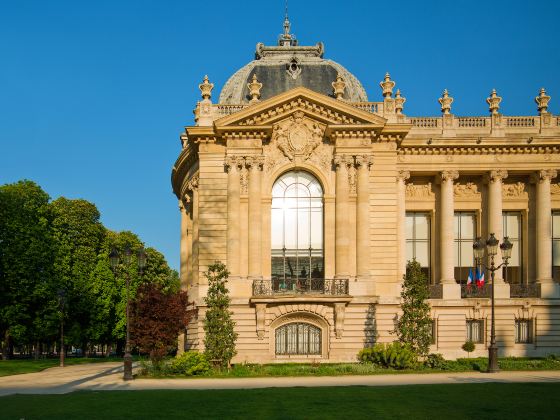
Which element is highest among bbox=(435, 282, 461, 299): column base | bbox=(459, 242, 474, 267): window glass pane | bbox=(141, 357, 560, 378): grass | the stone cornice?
the stone cornice

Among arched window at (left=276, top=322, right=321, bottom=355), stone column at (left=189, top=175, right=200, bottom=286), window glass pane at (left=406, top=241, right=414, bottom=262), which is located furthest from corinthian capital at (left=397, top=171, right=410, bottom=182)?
stone column at (left=189, top=175, right=200, bottom=286)

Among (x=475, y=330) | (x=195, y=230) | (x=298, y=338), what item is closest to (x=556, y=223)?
(x=475, y=330)

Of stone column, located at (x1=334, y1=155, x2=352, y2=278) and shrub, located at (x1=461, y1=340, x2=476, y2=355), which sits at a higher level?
stone column, located at (x1=334, y1=155, x2=352, y2=278)

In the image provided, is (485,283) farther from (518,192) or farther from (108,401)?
(108,401)

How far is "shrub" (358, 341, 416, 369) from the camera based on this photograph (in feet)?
125

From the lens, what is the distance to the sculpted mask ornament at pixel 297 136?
4572cm

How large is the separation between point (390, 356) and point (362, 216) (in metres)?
9.75

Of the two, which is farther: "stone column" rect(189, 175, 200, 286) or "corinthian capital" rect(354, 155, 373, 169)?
"stone column" rect(189, 175, 200, 286)

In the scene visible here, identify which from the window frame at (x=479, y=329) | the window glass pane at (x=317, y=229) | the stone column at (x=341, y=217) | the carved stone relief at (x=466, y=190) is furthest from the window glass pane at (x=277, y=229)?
the window frame at (x=479, y=329)

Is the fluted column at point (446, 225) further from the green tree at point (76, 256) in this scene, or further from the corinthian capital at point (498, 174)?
the green tree at point (76, 256)

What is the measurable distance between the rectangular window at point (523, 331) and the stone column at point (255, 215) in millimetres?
17100

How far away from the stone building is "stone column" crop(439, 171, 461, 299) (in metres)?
0.07

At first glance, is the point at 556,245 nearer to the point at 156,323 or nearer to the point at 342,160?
the point at 342,160

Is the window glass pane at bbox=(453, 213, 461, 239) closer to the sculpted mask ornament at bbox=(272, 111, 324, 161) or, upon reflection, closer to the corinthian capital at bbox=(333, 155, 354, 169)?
the corinthian capital at bbox=(333, 155, 354, 169)
